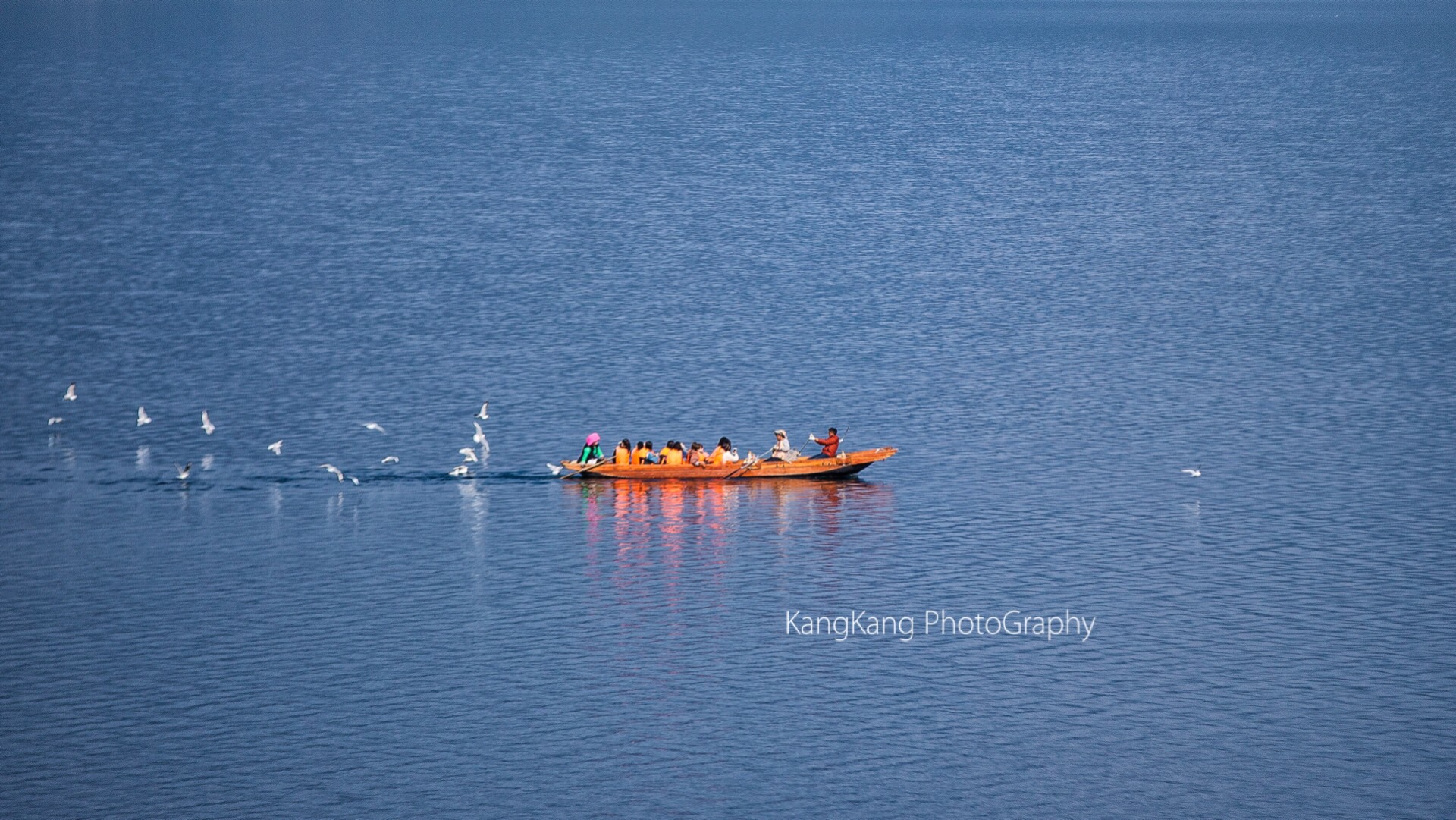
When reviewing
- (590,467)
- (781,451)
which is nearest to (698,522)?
(781,451)

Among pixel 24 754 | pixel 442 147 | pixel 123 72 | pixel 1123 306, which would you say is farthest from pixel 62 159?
pixel 24 754

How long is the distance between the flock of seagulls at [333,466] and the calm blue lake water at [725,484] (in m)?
0.52

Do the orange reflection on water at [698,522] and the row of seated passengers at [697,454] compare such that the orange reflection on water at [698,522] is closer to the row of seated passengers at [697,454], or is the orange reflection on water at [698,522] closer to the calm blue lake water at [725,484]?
the calm blue lake water at [725,484]

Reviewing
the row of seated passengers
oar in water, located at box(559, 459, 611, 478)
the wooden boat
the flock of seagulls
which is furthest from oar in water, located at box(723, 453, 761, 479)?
the flock of seagulls

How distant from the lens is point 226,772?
44.0 m

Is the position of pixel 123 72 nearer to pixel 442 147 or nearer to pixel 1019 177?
pixel 442 147

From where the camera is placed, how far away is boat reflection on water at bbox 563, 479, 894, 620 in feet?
189

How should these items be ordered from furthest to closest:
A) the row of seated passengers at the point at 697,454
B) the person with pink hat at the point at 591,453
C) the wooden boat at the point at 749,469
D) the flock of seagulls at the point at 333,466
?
the flock of seagulls at the point at 333,466 → the person with pink hat at the point at 591,453 → the row of seated passengers at the point at 697,454 → the wooden boat at the point at 749,469

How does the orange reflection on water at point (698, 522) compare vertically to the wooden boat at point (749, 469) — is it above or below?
below

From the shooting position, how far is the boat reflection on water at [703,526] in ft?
189

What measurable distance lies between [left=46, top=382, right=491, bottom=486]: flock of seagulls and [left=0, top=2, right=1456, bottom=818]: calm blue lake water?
52 cm

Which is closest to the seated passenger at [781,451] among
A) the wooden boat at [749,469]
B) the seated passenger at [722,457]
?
the wooden boat at [749,469]

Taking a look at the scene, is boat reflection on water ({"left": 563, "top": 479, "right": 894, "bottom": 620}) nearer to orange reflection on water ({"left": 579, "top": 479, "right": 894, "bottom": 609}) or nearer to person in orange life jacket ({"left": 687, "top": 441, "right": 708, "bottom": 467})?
orange reflection on water ({"left": 579, "top": 479, "right": 894, "bottom": 609})

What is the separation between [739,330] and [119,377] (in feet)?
99.6
